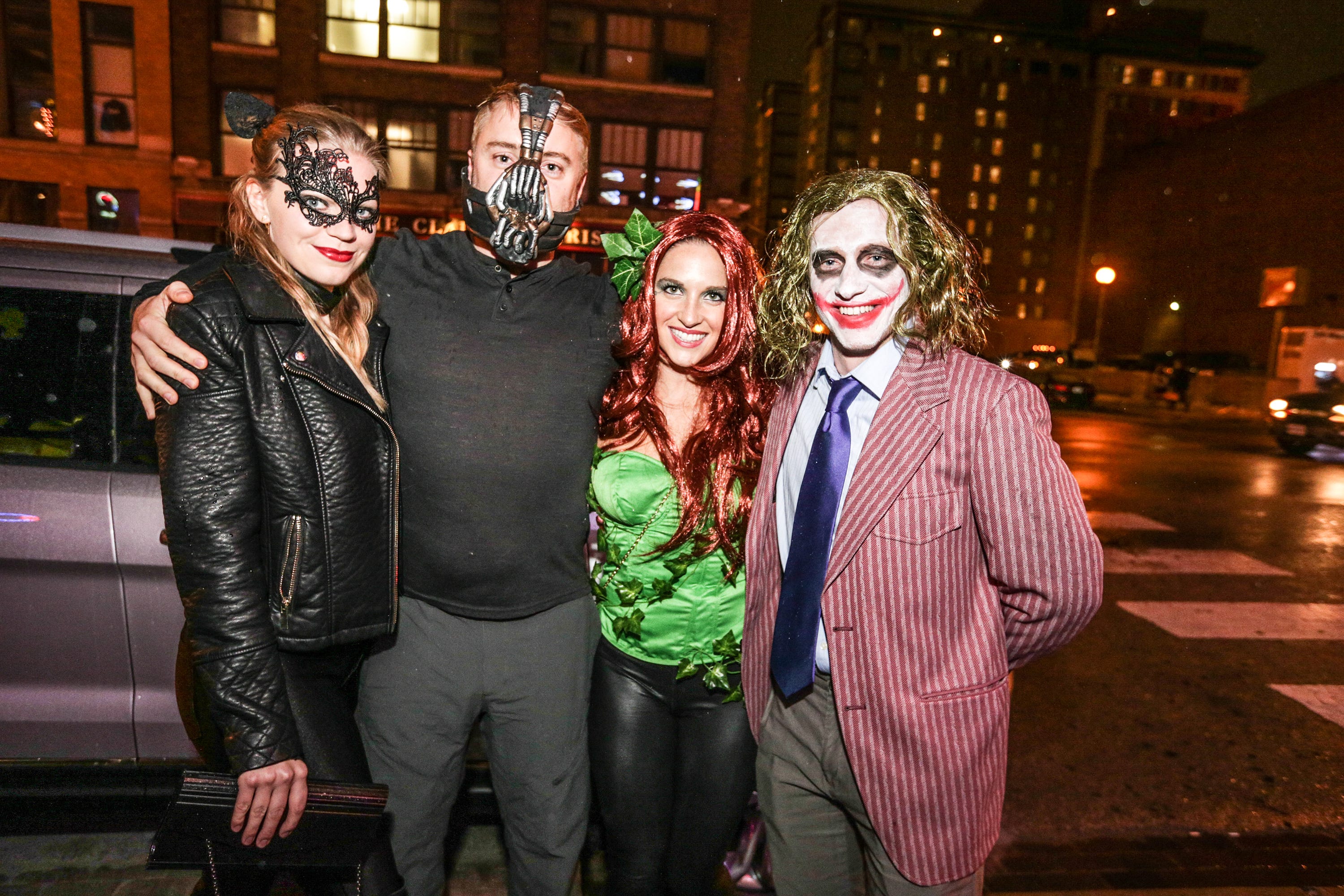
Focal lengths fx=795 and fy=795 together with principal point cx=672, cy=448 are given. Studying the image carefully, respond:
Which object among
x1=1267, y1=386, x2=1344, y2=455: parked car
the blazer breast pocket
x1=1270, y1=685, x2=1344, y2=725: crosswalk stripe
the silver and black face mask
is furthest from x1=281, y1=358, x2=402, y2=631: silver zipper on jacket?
x1=1267, y1=386, x2=1344, y2=455: parked car

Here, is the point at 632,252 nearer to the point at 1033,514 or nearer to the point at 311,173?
the point at 311,173

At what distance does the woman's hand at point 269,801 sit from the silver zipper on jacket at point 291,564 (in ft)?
1.07

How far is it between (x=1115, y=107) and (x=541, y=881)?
95.8 meters

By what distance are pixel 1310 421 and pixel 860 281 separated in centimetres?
1663

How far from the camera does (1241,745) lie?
4.25 metres

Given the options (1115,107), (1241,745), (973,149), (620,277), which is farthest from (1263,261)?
(1115,107)

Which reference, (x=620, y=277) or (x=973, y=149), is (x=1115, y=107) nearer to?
(x=973, y=149)

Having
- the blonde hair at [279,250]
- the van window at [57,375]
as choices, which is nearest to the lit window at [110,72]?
the van window at [57,375]

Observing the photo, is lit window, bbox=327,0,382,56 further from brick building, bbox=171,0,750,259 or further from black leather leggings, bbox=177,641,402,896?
Answer: black leather leggings, bbox=177,641,402,896

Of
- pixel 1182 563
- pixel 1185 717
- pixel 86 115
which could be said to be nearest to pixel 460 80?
pixel 86 115

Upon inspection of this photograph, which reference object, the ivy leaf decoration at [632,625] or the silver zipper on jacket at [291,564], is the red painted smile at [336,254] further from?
the ivy leaf decoration at [632,625]

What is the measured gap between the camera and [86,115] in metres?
16.5

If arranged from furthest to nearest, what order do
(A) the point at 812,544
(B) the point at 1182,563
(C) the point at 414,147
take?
(C) the point at 414,147 < (B) the point at 1182,563 < (A) the point at 812,544

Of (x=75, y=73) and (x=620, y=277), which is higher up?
(x=75, y=73)
